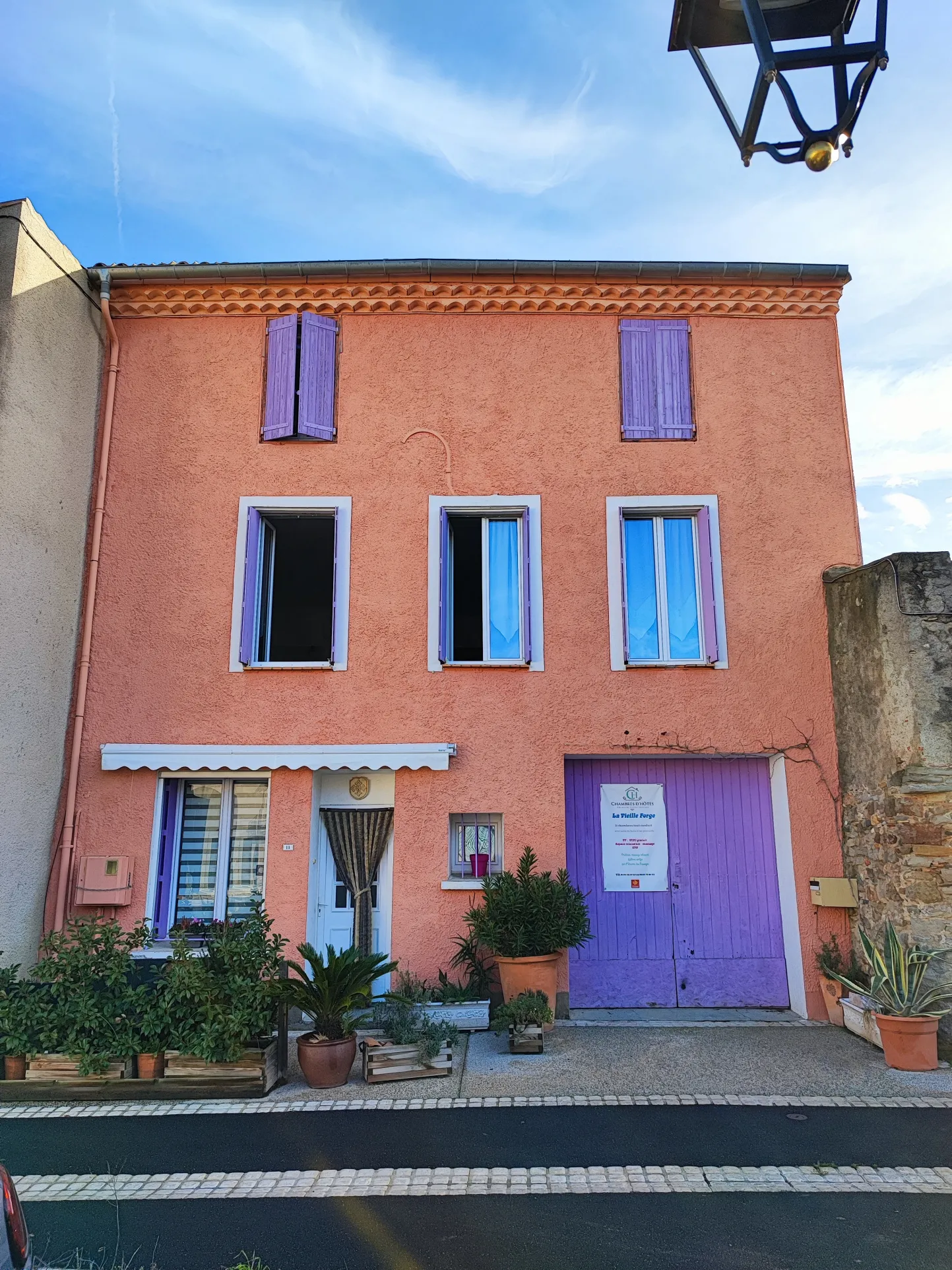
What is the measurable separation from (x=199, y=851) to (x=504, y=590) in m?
4.67

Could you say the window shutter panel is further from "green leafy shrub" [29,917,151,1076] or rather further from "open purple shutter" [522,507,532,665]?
"green leafy shrub" [29,917,151,1076]

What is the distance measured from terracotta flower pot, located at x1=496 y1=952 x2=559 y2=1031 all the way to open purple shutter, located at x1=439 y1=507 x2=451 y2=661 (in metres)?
3.39

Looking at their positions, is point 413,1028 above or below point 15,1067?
above

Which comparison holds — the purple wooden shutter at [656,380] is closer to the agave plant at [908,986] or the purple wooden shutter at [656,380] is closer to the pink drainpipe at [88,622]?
the agave plant at [908,986]

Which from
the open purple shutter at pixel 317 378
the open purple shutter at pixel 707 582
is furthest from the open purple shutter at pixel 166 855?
the open purple shutter at pixel 707 582

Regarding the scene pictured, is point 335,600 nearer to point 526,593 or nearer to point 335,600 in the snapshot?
point 335,600

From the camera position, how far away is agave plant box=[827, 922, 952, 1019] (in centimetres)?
822

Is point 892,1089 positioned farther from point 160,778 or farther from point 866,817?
point 160,778

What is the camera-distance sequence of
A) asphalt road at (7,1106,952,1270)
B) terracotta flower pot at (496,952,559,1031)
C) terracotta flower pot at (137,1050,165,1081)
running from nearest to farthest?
1. asphalt road at (7,1106,952,1270)
2. terracotta flower pot at (137,1050,165,1081)
3. terracotta flower pot at (496,952,559,1031)

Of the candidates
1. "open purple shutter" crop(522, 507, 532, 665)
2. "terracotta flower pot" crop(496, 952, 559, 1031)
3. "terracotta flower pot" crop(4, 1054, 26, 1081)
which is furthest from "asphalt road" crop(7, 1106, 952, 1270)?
"open purple shutter" crop(522, 507, 532, 665)

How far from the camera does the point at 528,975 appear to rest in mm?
9258

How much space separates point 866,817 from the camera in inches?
376

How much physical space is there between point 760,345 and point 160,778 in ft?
29.1

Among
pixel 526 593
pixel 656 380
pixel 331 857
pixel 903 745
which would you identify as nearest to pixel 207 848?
pixel 331 857
